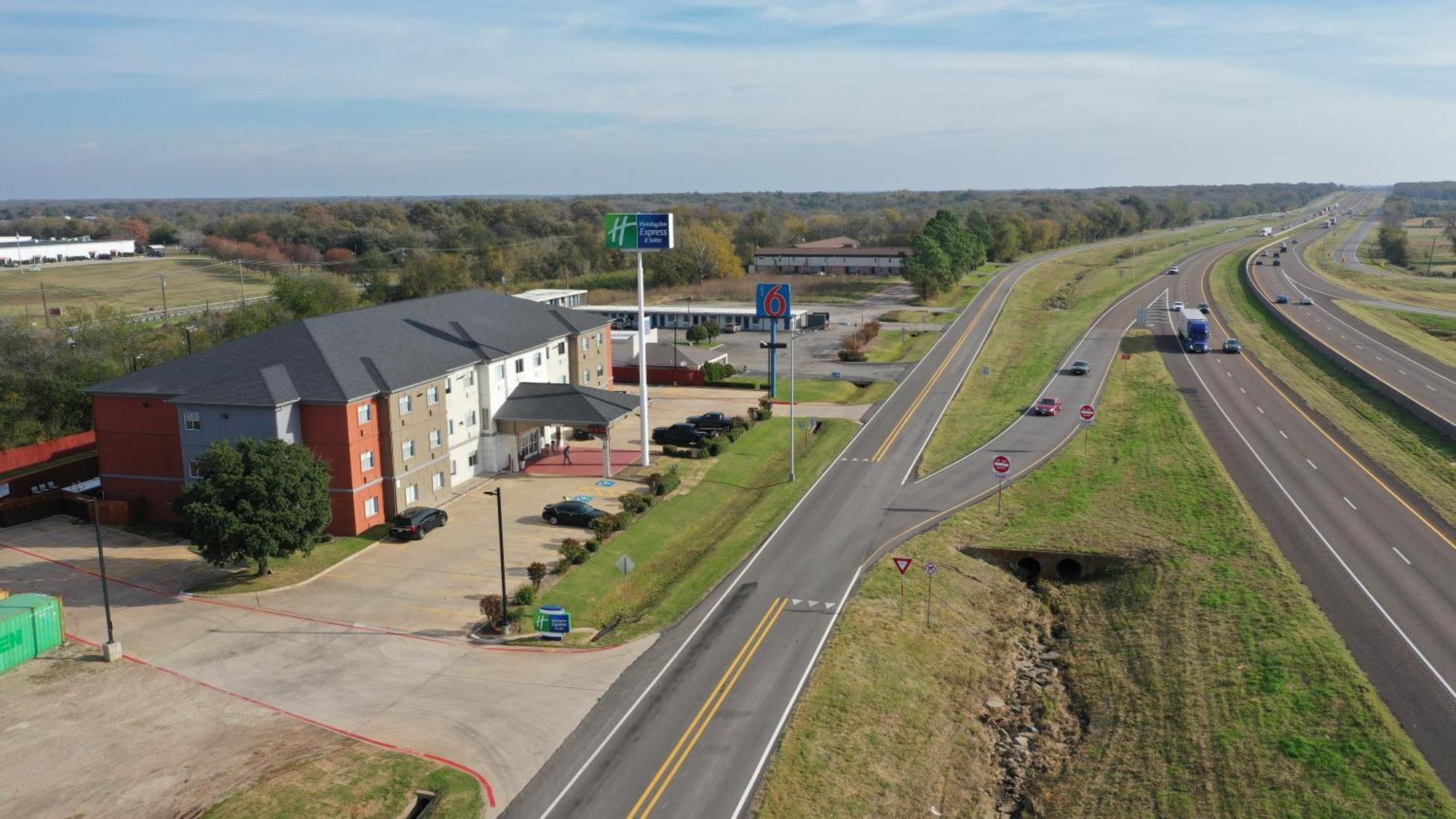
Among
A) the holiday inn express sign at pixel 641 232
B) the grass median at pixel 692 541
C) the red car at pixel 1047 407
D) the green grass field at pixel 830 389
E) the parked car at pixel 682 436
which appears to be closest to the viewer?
the grass median at pixel 692 541

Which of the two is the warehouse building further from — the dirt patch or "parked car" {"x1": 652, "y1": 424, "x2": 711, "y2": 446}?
the dirt patch

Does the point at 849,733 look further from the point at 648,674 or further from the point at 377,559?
the point at 377,559

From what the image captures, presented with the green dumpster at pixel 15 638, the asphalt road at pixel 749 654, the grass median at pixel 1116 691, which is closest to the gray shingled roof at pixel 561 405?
the asphalt road at pixel 749 654

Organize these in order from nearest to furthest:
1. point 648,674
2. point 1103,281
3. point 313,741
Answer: point 313,741 < point 648,674 < point 1103,281

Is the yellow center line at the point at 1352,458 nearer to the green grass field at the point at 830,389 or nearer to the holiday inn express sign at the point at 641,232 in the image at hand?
the green grass field at the point at 830,389

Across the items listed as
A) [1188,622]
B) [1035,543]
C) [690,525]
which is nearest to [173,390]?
[690,525]

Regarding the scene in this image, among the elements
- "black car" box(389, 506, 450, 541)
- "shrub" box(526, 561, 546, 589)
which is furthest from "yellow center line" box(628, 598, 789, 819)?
"black car" box(389, 506, 450, 541)

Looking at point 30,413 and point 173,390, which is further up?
point 173,390

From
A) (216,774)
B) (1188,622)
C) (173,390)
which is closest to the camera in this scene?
(216,774)
